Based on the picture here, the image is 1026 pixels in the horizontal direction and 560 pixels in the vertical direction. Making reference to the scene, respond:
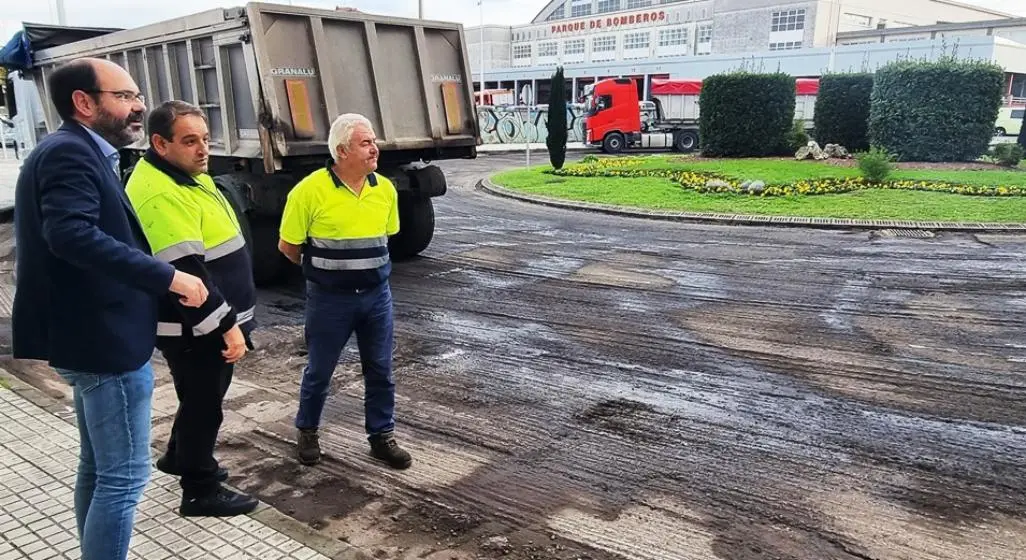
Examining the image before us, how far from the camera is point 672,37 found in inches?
2751

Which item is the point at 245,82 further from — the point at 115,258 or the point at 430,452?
the point at 115,258

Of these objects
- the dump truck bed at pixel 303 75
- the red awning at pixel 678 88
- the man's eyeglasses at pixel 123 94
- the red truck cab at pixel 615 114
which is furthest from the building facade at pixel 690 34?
the man's eyeglasses at pixel 123 94

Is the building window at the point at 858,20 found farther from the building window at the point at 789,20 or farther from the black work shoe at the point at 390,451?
the black work shoe at the point at 390,451

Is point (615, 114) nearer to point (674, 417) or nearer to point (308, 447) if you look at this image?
point (674, 417)

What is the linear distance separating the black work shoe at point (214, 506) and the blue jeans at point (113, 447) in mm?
792

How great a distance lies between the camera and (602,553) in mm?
3297

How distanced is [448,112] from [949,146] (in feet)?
50.2

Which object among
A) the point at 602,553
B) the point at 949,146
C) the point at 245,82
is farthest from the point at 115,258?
the point at 949,146

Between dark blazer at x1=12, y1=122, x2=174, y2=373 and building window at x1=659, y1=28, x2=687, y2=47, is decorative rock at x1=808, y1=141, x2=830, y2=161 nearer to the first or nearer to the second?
dark blazer at x1=12, y1=122, x2=174, y2=373

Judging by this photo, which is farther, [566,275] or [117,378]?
[566,275]

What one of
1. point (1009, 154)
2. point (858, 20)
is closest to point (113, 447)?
point (1009, 154)

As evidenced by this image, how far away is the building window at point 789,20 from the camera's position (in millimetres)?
61406

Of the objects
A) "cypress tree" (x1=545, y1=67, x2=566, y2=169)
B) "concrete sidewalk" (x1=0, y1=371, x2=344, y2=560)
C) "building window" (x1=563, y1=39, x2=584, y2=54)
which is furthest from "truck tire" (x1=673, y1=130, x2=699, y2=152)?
"building window" (x1=563, y1=39, x2=584, y2=54)

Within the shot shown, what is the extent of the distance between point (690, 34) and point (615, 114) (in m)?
42.9
